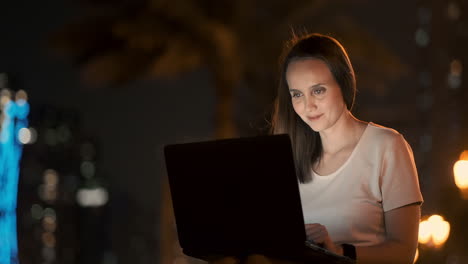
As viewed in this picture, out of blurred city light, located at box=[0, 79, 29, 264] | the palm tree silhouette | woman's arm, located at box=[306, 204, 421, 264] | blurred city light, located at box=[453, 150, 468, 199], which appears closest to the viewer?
woman's arm, located at box=[306, 204, 421, 264]

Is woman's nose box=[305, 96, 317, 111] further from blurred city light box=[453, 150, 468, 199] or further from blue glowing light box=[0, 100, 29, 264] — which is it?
blue glowing light box=[0, 100, 29, 264]

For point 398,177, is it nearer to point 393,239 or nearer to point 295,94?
point 393,239

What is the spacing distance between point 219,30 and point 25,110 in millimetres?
23792

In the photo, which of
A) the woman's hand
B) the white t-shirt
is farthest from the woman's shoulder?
the woman's hand

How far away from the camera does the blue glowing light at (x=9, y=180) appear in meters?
31.0

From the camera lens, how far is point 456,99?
51.6ft

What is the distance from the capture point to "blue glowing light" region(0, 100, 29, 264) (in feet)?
102

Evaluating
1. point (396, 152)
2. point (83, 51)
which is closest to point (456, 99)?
point (83, 51)

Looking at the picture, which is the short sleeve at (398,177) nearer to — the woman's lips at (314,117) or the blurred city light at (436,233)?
the woman's lips at (314,117)

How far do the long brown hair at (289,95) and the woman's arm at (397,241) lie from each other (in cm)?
45

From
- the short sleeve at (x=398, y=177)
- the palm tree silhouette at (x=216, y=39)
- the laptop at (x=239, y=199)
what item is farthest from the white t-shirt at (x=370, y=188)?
the palm tree silhouette at (x=216, y=39)

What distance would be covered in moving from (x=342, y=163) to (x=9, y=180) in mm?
29524

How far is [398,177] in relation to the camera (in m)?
3.20

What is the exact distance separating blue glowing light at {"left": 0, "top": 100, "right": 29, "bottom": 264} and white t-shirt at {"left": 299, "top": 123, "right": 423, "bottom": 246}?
94.8ft
